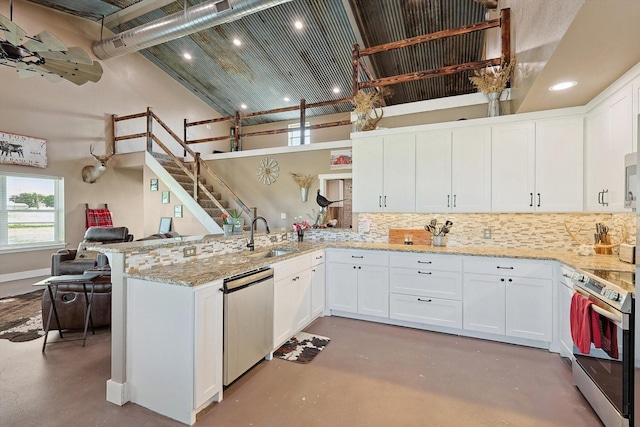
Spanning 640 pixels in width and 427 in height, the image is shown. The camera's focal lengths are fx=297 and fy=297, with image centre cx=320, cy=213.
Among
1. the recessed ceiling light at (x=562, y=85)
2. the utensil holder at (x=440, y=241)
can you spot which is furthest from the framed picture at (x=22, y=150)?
the recessed ceiling light at (x=562, y=85)

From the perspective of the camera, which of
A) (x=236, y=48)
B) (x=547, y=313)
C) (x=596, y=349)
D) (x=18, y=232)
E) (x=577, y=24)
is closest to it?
(x=577, y=24)

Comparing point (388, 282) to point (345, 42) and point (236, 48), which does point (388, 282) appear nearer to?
point (345, 42)

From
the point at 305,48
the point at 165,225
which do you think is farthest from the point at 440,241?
the point at 165,225

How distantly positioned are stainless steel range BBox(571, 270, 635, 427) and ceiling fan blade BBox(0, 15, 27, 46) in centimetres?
521

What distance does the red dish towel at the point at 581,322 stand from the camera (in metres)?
2.08

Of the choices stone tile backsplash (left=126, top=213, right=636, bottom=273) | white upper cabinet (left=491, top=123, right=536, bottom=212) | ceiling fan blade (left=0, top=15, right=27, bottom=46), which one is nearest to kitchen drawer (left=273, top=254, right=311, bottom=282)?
stone tile backsplash (left=126, top=213, right=636, bottom=273)

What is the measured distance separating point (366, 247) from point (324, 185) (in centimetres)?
258

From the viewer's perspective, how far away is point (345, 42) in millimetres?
6621

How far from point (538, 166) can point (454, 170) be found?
843mm

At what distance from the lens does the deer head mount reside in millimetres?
6820

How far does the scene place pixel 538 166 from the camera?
10.7 ft

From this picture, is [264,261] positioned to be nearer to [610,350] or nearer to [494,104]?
[610,350]

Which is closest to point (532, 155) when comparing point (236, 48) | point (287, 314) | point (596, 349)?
point (596, 349)

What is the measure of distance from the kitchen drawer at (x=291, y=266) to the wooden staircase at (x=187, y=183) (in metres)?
3.83
